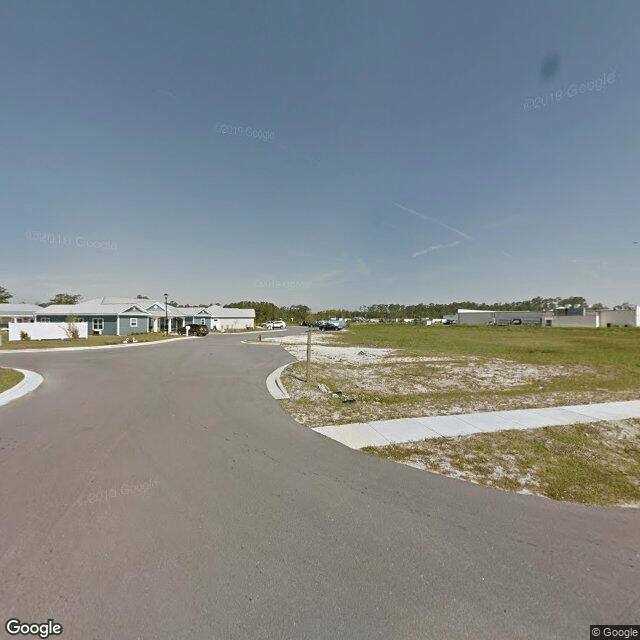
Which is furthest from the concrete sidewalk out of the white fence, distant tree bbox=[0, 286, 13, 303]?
distant tree bbox=[0, 286, 13, 303]

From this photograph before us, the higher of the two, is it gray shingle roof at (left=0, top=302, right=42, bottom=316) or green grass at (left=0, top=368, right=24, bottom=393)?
gray shingle roof at (left=0, top=302, right=42, bottom=316)

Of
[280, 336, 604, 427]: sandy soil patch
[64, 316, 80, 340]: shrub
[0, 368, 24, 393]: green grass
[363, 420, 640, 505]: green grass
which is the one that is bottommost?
[363, 420, 640, 505]: green grass

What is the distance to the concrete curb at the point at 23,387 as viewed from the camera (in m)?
7.95

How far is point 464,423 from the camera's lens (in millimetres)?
6391

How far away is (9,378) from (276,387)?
920 cm

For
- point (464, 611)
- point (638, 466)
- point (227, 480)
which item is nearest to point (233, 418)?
point (227, 480)

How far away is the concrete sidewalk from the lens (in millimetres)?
5676

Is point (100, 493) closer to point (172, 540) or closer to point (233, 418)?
point (172, 540)

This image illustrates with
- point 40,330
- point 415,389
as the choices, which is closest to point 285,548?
point 415,389

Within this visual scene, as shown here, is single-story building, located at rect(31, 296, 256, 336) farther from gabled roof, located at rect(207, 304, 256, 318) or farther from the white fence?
the white fence

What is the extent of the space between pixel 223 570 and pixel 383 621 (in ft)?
4.47

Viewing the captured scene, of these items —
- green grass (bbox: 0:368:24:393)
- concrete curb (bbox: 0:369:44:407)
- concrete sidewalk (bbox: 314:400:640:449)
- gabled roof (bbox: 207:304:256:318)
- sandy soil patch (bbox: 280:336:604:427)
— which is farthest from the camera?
gabled roof (bbox: 207:304:256:318)

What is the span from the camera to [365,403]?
7.91 metres

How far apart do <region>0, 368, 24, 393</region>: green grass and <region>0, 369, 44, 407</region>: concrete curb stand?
13cm
